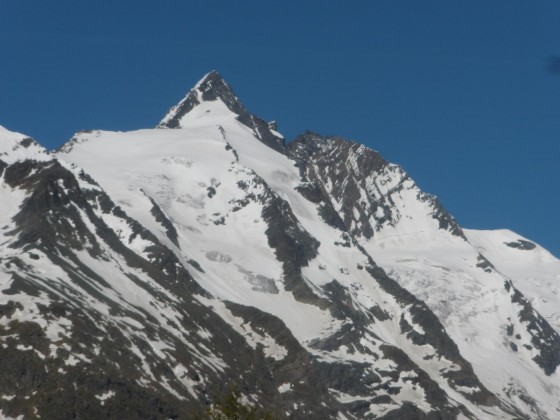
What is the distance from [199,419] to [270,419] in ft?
23.1

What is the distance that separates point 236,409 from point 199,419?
3682 mm

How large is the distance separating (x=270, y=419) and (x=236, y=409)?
11.7 feet

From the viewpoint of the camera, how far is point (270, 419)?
11994 centimetres

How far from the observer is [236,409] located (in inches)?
4651

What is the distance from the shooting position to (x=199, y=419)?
116 meters
